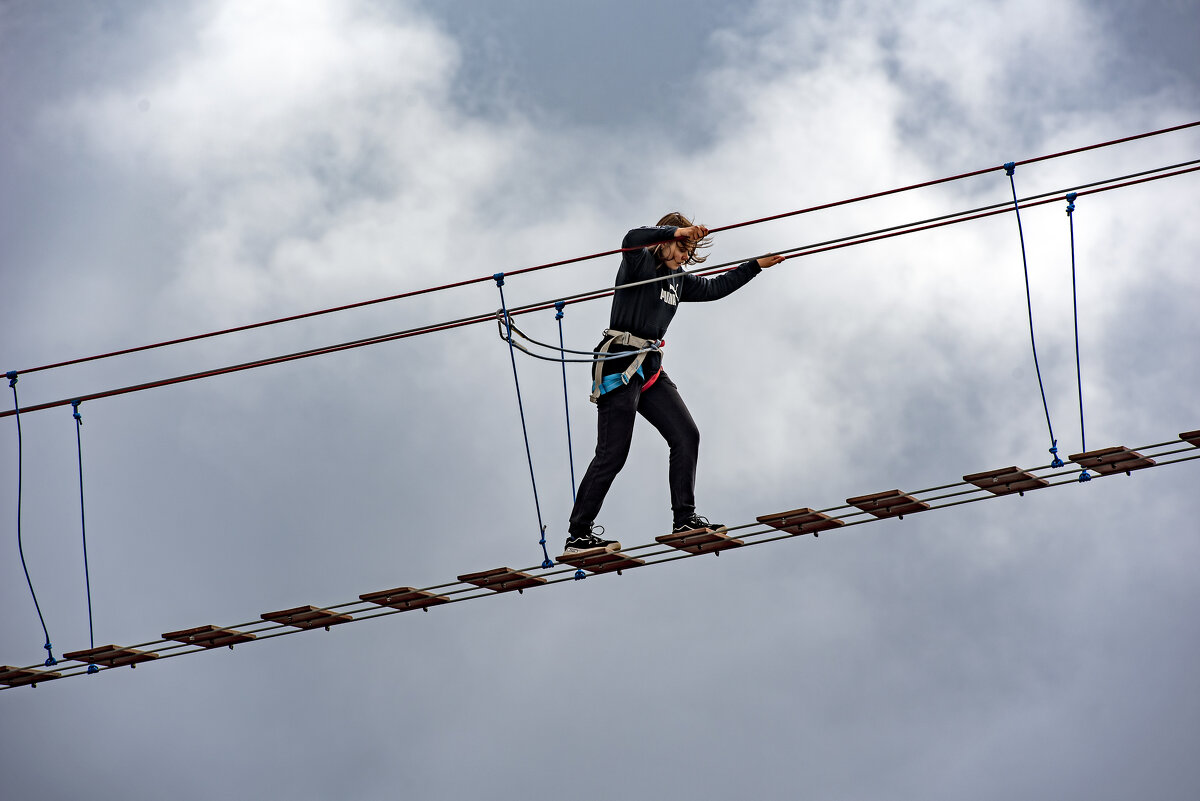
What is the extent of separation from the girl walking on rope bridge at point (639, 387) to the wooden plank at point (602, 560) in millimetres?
114

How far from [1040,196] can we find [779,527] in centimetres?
278

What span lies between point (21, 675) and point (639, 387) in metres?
4.87

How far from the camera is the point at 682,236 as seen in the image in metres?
10.9

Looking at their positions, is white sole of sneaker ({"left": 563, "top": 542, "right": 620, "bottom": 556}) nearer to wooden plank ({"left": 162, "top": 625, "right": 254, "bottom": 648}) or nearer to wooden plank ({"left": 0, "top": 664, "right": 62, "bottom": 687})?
wooden plank ({"left": 162, "top": 625, "right": 254, "bottom": 648})

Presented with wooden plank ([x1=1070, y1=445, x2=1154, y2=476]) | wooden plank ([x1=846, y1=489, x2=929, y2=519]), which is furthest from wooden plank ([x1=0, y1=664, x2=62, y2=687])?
wooden plank ([x1=1070, y1=445, x2=1154, y2=476])

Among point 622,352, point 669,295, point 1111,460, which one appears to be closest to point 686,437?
point 622,352

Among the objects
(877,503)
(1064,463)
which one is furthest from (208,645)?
(1064,463)

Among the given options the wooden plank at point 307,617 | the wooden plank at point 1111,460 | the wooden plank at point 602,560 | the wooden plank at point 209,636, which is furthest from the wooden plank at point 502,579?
the wooden plank at point 1111,460

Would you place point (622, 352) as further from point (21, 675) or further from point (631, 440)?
point (21, 675)

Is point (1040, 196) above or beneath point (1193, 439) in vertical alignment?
above

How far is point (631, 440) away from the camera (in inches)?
441

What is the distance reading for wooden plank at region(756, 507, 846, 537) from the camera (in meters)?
10.5

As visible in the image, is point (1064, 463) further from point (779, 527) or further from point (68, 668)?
point (68, 668)

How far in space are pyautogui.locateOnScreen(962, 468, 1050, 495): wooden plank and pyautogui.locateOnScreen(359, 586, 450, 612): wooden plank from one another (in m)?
3.32
